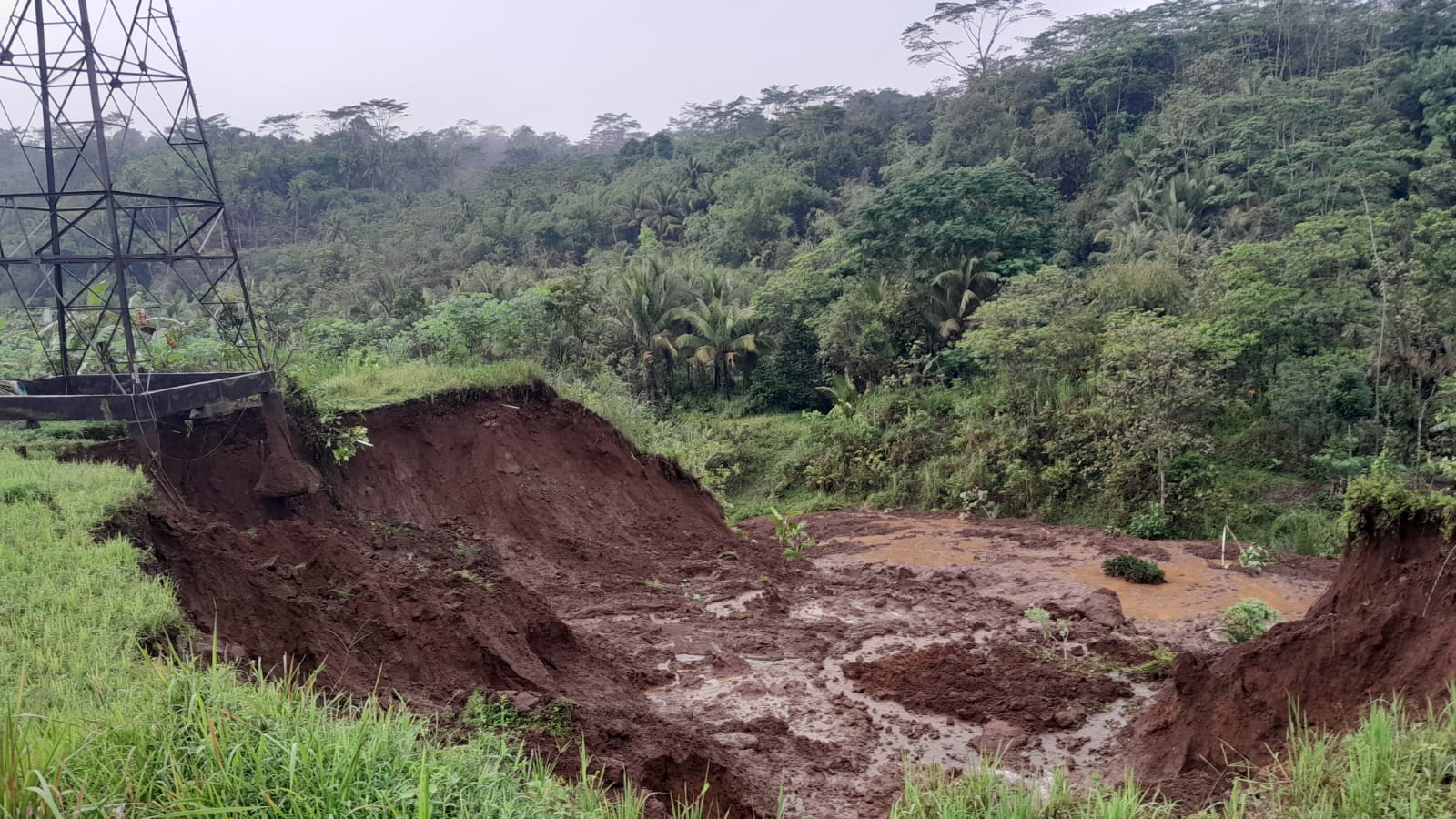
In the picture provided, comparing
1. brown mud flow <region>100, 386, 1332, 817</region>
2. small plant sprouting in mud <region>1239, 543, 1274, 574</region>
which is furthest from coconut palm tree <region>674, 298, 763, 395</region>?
small plant sprouting in mud <region>1239, 543, 1274, 574</region>

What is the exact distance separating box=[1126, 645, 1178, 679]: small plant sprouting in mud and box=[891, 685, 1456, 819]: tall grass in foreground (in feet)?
12.1

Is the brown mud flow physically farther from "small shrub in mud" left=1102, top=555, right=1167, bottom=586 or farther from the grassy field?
the grassy field

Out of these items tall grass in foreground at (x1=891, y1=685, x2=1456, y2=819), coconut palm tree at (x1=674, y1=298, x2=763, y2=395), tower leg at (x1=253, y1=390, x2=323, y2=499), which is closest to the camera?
tall grass in foreground at (x1=891, y1=685, x2=1456, y2=819)

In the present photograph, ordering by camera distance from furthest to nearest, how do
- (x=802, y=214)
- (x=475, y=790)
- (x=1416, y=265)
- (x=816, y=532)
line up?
(x=802, y=214)
(x=816, y=532)
(x=1416, y=265)
(x=475, y=790)

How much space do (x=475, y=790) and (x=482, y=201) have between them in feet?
144

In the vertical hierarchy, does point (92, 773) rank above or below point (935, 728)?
above

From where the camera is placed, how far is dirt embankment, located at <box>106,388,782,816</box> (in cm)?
520

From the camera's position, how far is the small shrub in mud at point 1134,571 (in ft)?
39.1

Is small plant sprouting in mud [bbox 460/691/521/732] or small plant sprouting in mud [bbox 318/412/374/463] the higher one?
small plant sprouting in mud [bbox 318/412/374/463]

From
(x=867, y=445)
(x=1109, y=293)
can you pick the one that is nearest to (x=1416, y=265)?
(x=1109, y=293)

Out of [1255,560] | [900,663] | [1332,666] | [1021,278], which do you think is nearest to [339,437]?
[900,663]

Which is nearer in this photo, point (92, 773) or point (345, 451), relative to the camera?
point (92, 773)

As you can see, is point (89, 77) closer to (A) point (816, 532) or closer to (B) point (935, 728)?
(B) point (935, 728)

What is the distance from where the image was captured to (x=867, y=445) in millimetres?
20047
